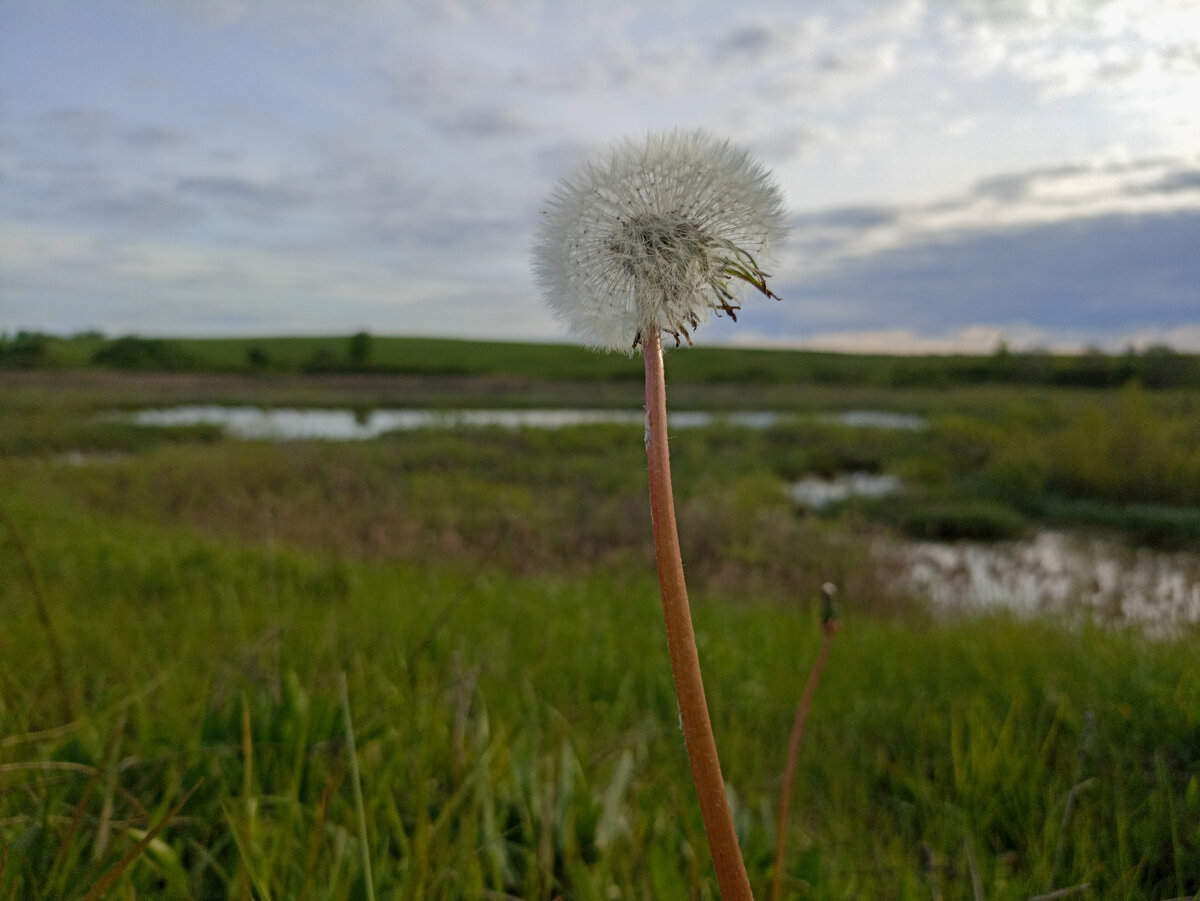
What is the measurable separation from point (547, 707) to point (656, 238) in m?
2.37

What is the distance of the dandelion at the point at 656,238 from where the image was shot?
112cm

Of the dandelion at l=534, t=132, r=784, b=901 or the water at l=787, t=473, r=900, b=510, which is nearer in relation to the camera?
the dandelion at l=534, t=132, r=784, b=901

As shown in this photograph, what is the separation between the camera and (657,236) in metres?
1.16

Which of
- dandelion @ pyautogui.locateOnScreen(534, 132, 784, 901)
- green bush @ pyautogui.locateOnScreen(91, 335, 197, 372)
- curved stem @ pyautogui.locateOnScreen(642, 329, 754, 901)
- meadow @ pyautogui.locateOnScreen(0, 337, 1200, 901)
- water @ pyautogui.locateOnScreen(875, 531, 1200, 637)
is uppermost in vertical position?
green bush @ pyautogui.locateOnScreen(91, 335, 197, 372)

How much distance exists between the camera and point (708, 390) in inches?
1651

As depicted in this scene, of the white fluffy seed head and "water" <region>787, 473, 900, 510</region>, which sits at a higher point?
the white fluffy seed head

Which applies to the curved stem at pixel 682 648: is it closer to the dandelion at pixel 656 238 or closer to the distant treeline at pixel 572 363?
the dandelion at pixel 656 238

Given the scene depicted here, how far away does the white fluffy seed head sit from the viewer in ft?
3.68

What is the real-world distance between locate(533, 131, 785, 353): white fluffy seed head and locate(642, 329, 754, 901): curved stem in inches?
5.8

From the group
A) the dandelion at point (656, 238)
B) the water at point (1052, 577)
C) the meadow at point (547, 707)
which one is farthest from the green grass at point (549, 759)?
A: the water at point (1052, 577)

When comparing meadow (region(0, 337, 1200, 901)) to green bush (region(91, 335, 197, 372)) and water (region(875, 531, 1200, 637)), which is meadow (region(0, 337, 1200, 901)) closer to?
water (region(875, 531, 1200, 637))

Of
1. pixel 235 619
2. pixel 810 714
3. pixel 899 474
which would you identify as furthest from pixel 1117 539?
pixel 235 619

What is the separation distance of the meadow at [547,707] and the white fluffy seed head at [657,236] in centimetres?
111

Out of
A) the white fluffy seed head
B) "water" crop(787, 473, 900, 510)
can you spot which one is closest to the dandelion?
the white fluffy seed head
